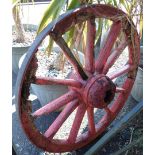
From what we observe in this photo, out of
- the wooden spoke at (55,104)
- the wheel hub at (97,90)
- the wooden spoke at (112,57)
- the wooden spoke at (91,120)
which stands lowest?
the wooden spoke at (91,120)

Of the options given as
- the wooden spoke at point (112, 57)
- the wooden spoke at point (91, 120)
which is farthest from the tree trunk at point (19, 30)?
→ the wooden spoke at point (91, 120)

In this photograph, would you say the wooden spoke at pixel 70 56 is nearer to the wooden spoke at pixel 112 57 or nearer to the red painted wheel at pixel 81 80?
the red painted wheel at pixel 81 80

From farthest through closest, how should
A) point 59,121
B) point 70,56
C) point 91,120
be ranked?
point 91,120 → point 59,121 → point 70,56

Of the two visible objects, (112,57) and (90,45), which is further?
(112,57)

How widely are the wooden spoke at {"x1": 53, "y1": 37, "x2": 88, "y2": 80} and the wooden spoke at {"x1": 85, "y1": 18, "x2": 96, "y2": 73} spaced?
7 centimetres

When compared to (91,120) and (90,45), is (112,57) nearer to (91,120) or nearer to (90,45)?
(90,45)

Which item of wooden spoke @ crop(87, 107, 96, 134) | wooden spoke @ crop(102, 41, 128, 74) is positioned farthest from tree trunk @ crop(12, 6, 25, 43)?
wooden spoke @ crop(87, 107, 96, 134)

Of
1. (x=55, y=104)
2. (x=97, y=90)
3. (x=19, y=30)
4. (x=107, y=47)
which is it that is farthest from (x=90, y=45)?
(x=19, y=30)

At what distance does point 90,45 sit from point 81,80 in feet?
0.64

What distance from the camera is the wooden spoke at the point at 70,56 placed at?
1.64 m

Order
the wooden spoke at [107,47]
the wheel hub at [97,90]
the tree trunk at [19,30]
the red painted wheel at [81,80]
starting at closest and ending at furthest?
1. the red painted wheel at [81,80]
2. the wheel hub at [97,90]
3. the wooden spoke at [107,47]
4. the tree trunk at [19,30]

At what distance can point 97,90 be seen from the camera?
5.70 feet

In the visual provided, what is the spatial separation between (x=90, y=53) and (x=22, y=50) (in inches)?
51.4

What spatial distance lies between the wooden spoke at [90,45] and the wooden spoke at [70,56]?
0.07m
